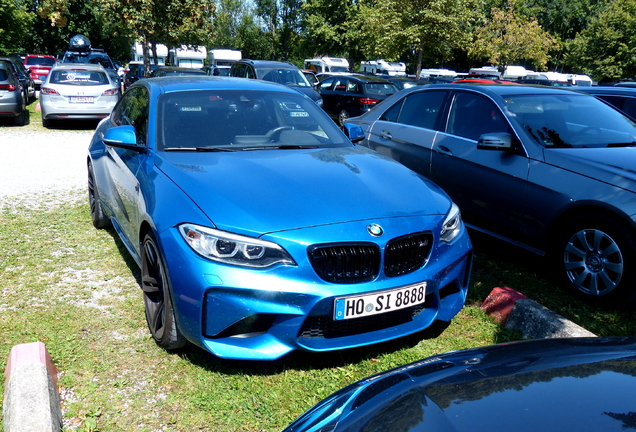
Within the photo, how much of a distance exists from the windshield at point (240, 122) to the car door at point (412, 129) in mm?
1483

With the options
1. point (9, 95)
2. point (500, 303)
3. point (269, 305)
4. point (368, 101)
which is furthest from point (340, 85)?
point (269, 305)

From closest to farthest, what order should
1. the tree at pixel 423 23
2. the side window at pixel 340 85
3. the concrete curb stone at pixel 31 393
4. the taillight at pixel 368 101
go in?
the concrete curb stone at pixel 31 393
the taillight at pixel 368 101
the side window at pixel 340 85
the tree at pixel 423 23

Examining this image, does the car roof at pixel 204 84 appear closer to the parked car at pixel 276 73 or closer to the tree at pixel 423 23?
the parked car at pixel 276 73

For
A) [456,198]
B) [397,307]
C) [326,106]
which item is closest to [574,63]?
[326,106]

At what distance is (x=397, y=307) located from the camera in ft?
10.1

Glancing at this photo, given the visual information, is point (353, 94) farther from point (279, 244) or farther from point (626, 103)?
point (279, 244)

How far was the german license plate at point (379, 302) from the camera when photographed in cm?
293

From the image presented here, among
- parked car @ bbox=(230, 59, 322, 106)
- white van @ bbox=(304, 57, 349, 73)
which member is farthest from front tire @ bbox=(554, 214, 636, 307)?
white van @ bbox=(304, 57, 349, 73)

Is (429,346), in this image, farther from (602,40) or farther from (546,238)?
(602,40)

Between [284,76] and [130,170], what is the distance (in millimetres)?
11701

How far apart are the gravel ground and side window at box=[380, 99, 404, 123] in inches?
157

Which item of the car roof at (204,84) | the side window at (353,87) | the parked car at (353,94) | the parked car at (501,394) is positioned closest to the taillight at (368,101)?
the parked car at (353,94)

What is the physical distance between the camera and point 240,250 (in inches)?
115

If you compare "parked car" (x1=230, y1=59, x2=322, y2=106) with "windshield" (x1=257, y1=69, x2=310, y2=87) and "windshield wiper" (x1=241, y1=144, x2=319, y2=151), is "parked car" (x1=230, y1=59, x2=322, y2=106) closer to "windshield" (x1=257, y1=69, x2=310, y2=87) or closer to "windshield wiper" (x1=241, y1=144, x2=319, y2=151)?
"windshield" (x1=257, y1=69, x2=310, y2=87)
